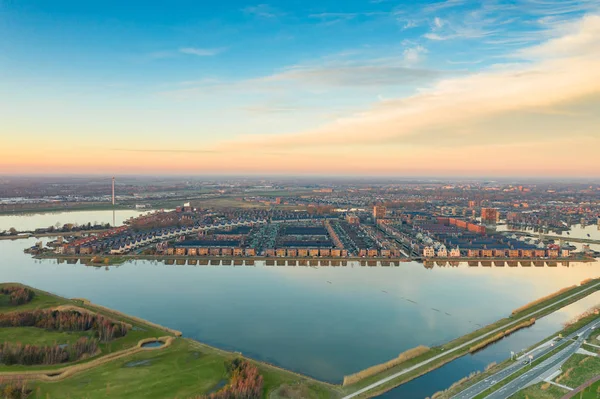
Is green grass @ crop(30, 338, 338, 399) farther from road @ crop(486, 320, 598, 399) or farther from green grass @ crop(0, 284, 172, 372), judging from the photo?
road @ crop(486, 320, 598, 399)

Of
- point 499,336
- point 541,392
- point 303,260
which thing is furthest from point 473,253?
point 541,392

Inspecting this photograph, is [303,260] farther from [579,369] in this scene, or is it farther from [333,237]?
[579,369]

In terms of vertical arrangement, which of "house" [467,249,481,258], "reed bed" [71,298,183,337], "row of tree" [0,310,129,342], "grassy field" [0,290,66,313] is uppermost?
"house" [467,249,481,258]

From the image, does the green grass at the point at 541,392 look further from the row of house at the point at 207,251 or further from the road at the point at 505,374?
the row of house at the point at 207,251

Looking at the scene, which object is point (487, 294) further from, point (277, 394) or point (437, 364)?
point (277, 394)

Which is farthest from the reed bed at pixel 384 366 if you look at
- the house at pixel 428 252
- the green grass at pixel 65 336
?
the house at pixel 428 252

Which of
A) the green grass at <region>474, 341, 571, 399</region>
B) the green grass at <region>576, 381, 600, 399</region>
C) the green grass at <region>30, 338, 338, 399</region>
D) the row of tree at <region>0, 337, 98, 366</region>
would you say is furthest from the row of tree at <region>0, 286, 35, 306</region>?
the green grass at <region>576, 381, 600, 399</region>
